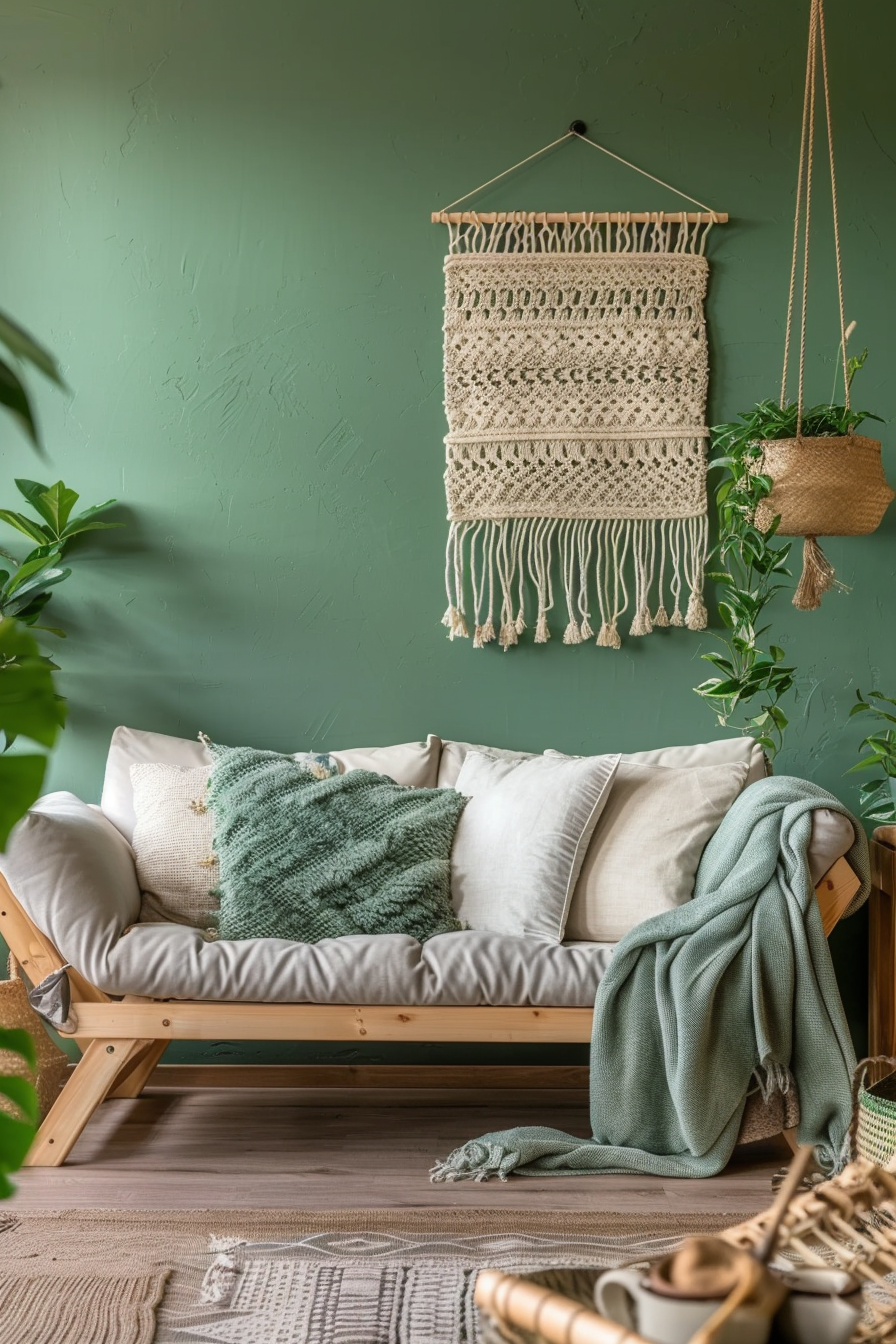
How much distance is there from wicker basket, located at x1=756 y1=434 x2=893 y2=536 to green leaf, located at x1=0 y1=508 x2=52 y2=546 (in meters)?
1.71

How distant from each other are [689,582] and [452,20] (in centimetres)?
153

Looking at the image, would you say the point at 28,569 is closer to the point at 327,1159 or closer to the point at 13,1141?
the point at 327,1159

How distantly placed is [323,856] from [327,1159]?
1.95 feet

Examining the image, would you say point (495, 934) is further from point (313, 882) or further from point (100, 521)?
point (100, 521)

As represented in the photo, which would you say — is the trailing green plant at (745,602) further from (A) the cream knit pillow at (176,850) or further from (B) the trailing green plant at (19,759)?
(B) the trailing green plant at (19,759)

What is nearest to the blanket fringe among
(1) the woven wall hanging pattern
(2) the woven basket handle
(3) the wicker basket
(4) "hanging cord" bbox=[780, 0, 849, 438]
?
(2) the woven basket handle

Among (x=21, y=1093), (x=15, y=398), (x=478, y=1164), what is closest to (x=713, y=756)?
(x=478, y=1164)

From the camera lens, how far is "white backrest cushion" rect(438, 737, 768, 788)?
272 centimetres

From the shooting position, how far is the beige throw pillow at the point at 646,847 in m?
2.47

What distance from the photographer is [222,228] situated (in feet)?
9.78

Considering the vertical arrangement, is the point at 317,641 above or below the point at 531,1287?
above

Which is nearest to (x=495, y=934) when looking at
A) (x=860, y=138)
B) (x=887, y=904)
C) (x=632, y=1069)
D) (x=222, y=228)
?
(x=632, y=1069)

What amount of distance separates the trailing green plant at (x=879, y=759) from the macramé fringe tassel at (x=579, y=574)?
1.55 ft

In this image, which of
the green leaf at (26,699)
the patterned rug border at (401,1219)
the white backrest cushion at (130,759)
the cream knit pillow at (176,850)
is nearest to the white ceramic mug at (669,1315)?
the green leaf at (26,699)
